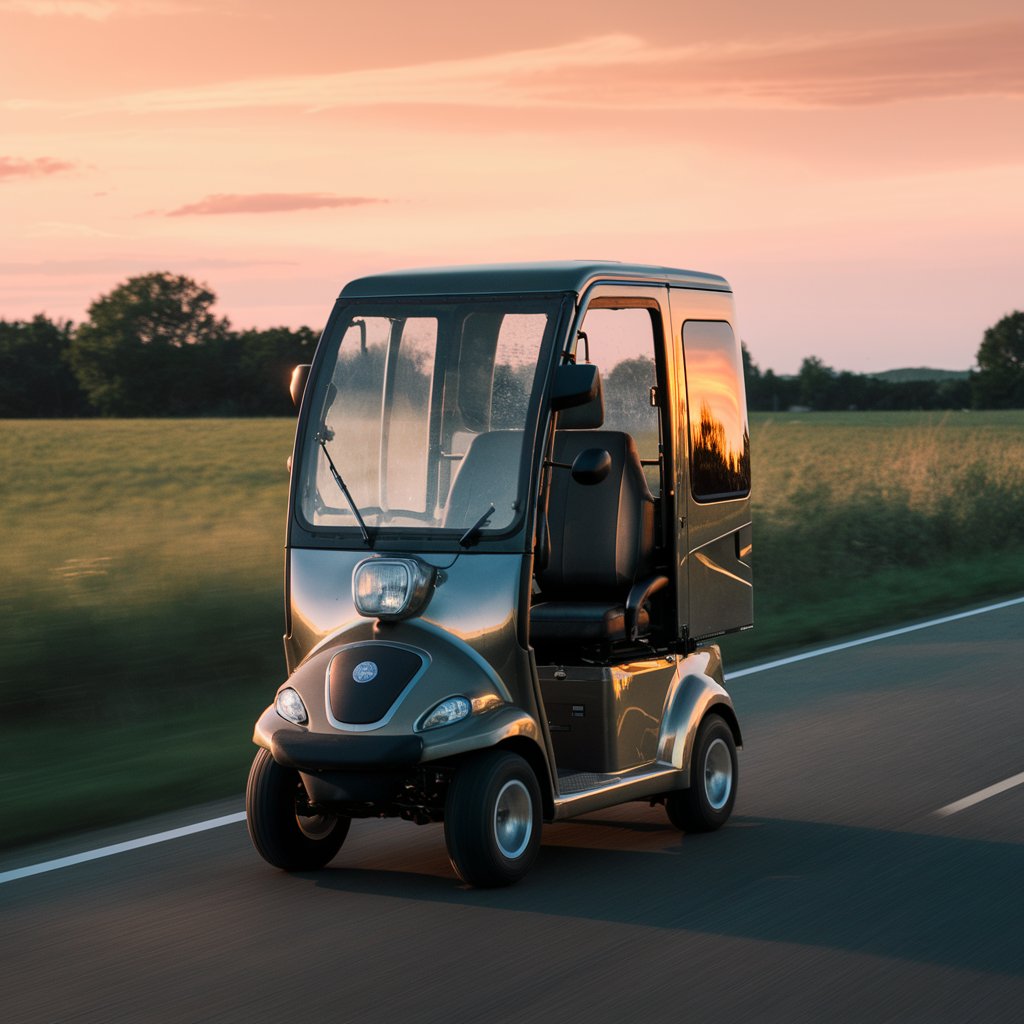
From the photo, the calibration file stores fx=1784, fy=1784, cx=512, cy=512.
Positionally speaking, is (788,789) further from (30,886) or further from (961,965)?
(30,886)

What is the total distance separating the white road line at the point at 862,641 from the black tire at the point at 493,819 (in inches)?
236

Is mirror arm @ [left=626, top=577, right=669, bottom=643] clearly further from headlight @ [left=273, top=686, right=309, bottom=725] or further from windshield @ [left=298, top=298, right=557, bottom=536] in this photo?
headlight @ [left=273, top=686, right=309, bottom=725]

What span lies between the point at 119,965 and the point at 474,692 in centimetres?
156

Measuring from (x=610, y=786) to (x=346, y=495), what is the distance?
1532 mm

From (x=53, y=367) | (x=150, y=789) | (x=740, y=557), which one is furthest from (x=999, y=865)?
(x=53, y=367)

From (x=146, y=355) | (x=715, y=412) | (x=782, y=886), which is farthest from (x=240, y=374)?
(x=782, y=886)

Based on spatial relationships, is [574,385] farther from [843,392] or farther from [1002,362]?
[1002,362]

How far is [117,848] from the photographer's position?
7293 mm

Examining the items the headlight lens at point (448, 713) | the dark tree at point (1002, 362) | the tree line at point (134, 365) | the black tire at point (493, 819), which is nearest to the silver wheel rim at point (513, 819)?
the black tire at point (493, 819)

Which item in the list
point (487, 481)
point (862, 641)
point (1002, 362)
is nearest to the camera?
point (487, 481)

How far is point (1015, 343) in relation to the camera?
167000 mm

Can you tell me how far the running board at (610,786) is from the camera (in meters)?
6.78

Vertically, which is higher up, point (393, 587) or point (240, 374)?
point (240, 374)

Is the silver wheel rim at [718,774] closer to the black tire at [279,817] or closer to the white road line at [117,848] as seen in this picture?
the black tire at [279,817]
